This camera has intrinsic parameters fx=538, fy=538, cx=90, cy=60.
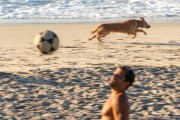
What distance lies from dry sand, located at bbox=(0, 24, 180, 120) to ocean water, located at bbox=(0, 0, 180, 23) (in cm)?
943

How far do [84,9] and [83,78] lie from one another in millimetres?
17832

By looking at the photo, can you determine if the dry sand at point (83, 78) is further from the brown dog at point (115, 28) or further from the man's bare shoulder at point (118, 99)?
the man's bare shoulder at point (118, 99)

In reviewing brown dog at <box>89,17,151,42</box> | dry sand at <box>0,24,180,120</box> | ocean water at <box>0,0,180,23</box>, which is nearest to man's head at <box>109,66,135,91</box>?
dry sand at <box>0,24,180,120</box>

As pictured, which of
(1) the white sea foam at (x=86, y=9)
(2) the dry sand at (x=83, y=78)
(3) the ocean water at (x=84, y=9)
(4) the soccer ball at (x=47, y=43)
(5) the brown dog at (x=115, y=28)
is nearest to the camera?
(2) the dry sand at (x=83, y=78)

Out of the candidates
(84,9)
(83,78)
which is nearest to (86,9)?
(84,9)

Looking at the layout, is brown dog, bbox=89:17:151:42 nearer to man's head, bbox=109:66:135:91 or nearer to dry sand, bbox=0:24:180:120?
dry sand, bbox=0:24:180:120

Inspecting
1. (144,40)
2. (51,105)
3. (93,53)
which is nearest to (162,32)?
(144,40)

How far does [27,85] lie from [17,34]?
26.4ft

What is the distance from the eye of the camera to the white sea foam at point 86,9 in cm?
2481

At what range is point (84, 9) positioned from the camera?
87.1 ft

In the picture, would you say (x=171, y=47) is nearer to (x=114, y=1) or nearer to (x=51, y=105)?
(x=51, y=105)

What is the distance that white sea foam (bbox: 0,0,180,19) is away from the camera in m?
24.8

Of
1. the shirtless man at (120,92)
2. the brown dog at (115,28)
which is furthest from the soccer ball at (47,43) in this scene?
the shirtless man at (120,92)

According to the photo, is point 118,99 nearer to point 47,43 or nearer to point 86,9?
point 47,43
